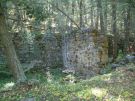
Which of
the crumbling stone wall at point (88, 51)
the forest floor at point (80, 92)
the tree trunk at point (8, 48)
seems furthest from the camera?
the crumbling stone wall at point (88, 51)

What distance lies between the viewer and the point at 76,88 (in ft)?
20.1

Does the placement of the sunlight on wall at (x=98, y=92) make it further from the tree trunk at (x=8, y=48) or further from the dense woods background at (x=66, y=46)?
the dense woods background at (x=66, y=46)

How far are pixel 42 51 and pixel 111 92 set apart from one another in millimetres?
11700

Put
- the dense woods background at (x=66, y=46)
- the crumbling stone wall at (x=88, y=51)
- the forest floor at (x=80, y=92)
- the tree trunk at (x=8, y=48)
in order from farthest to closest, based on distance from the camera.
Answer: the crumbling stone wall at (x=88, y=51) → the dense woods background at (x=66, y=46) → the tree trunk at (x=8, y=48) → the forest floor at (x=80, y=92)

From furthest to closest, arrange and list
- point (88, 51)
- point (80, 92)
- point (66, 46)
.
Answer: point (66, 46), point (88, 51), point (80, 92)

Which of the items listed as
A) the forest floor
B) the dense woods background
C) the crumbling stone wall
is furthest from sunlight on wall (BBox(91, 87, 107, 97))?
the crumbling stone wall

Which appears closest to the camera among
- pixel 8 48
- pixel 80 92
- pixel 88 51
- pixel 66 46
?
pixel 80 92

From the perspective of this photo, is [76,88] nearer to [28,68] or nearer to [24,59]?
[28,68]

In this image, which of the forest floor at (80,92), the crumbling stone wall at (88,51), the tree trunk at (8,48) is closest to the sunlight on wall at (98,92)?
the forest floor at (80,92)

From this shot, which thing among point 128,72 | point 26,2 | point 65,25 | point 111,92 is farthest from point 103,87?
point 65,25

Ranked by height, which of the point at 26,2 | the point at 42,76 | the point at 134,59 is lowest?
the point at 42,76

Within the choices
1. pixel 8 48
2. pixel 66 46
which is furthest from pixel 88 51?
pixel 8 48

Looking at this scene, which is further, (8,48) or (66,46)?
(66,46)

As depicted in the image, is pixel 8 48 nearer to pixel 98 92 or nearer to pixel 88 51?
pixel 98 92
